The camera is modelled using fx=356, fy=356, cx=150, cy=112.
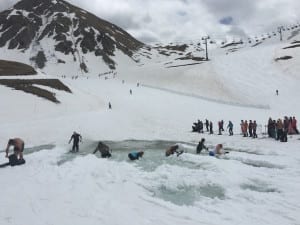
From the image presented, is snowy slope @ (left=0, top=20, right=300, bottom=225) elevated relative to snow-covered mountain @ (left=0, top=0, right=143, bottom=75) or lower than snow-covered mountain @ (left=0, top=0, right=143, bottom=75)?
lower

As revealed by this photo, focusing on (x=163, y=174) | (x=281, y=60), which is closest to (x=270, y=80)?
(x=281, y=60)

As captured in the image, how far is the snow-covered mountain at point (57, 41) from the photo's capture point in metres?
144

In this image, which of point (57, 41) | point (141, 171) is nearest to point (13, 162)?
point (141, 171)

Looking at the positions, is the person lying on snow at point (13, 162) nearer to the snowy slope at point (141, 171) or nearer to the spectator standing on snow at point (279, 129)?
the snowy slope at point (141, 171)

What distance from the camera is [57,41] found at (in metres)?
158

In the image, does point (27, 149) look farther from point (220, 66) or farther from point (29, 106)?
point (220, 66)

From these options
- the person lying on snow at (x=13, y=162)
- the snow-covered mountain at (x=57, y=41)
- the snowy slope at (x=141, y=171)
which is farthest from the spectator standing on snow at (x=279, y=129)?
the snow-covered mountain at (x=57, y=41)

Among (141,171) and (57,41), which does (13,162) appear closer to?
(141,171)

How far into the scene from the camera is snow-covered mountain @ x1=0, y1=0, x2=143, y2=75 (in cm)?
14425

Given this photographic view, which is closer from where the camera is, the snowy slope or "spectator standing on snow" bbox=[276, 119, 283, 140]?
the snowy slope

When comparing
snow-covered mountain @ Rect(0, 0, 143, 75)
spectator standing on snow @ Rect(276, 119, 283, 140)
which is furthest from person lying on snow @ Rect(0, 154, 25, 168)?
snow-covered mountain @ Rect(0, 0, 143, 75)

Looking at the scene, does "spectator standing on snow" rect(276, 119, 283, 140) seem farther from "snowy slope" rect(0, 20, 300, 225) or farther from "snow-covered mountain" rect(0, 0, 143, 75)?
"snow-covered mountain" rect(0, 0, 143, 75)

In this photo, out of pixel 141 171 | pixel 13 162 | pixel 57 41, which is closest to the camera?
pixel 141 171

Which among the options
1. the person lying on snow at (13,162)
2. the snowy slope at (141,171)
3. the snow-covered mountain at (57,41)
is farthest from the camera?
the snow-covered mountain at (57,41)
